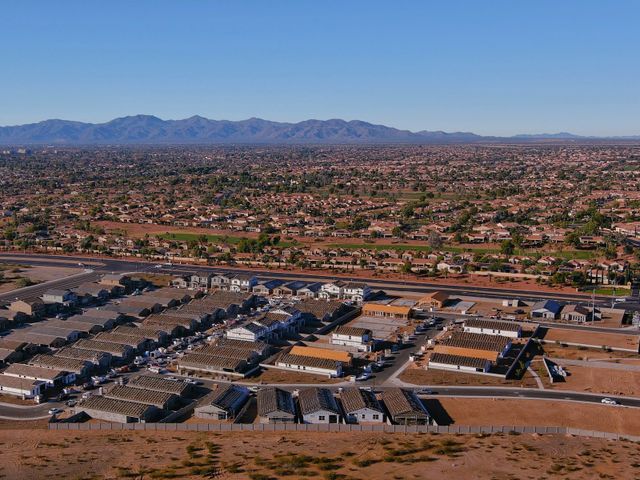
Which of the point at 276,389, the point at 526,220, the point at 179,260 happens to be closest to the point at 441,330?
the point at 276,389

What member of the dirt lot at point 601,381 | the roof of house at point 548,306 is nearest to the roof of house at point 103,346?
the dirt lot at point 601,381

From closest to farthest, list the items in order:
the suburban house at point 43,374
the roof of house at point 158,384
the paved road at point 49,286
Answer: the roof of house at point 158,384 → the suburban house at point 43,374 → the paved road at point 49,286

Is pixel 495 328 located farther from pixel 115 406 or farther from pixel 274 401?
pixel 115 406

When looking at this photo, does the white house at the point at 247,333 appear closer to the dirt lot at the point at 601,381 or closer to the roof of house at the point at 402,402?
A: the roof of house at the point at 402,402

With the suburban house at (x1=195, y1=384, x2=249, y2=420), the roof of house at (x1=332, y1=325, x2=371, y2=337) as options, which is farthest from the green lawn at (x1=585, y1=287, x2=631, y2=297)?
the suburban house at (x1=195, y1=384, x2=249, y2=420)

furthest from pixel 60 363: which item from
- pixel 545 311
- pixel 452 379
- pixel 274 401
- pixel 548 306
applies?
pixel 548 306

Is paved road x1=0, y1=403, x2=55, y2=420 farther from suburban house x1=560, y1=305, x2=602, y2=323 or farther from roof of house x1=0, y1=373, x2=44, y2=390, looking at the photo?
suburban house x1=560, y1=305, x2=602, y2=323
